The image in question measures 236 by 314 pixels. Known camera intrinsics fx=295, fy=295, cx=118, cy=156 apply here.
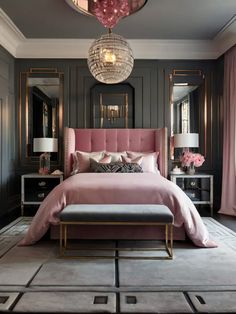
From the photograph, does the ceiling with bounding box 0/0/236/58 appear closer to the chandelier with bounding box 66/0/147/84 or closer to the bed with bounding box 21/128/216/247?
the chandelier with bounding box 66/0/147/84

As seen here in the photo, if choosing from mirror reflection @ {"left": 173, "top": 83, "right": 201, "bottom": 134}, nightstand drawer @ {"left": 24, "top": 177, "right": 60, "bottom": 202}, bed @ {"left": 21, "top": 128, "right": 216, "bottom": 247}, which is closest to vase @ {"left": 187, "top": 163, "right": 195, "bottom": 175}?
mirror reflection @ {"left": 173, "top": 83, "right": 201, "bottom": 134}

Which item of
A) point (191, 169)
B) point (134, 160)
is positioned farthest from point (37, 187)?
point (191, 169)

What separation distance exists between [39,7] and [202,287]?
385cm

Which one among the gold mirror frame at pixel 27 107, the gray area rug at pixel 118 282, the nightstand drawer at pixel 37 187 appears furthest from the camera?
the gold mirror frame at pixel 27 107

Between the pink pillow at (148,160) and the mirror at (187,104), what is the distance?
574 millimetres

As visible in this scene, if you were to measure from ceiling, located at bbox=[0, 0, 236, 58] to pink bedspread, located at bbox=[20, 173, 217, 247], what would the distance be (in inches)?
94.5

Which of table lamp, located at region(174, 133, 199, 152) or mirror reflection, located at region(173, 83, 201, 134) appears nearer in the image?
table lamp, located at region(174, 133, 199, 152)

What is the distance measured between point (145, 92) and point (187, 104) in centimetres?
80

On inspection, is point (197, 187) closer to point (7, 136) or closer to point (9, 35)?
point (7, 136)

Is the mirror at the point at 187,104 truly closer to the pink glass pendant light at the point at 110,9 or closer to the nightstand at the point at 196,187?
the nightstand at the point at 196,187

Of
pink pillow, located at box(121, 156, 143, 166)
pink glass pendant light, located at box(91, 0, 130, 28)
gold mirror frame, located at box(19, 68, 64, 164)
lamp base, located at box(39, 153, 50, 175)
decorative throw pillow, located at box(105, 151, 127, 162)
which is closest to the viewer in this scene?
pink glass pendant light, located at box(91, 0, 130, 28)

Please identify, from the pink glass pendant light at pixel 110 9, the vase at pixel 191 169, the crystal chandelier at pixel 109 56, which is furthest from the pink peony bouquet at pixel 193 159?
the pink glass pendant light at pixel 110 9

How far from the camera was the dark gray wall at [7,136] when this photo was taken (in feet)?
15.4

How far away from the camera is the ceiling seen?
12.8 ft
